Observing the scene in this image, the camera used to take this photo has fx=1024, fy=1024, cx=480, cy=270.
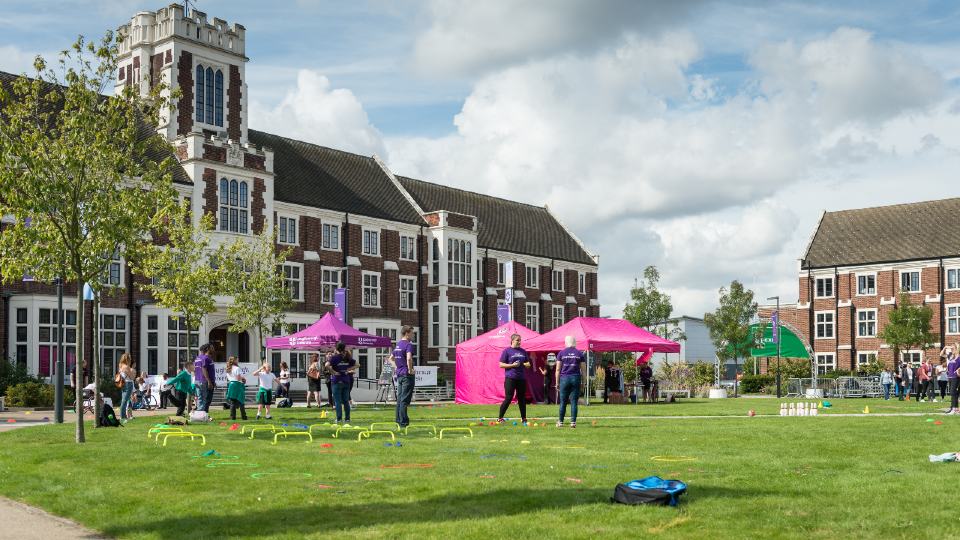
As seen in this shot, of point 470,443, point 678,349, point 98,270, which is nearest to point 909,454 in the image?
point 470,443

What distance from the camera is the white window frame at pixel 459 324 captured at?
184 feet

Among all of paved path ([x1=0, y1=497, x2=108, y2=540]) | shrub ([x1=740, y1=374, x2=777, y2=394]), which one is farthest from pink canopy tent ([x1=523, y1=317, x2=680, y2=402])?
paved path ([x1=0, y1=497, x2=108, y2=540])

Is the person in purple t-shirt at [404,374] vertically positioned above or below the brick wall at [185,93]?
below

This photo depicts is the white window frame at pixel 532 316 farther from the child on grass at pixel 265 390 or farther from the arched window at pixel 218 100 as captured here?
the child on grass at pixel 265 390

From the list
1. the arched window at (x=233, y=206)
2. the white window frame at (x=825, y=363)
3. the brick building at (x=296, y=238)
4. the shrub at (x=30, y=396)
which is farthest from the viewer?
the white window frame at (x=825, y=363)

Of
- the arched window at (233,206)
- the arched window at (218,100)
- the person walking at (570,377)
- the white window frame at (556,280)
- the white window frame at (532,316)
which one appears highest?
the arched window at (218,100)

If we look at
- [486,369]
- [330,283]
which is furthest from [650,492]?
[330,283]

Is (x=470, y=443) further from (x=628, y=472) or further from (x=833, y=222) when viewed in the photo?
(x=833, y=222)

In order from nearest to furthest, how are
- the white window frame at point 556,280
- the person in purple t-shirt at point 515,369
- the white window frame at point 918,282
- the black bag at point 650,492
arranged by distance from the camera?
the black bag at point 650,492
the person in purple t-shirt at point 515,369
the white window frame at point 556,280
the white window frame at point 918,282

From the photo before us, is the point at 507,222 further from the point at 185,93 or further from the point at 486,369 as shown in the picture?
the point at 486,369

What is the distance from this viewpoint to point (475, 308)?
58.0 m

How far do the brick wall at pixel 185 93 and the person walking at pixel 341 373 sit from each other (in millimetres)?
27706

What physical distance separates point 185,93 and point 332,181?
10028 mm

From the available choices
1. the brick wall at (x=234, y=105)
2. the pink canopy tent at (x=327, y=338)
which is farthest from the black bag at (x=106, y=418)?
the brick wall at (x=234, y=105)
